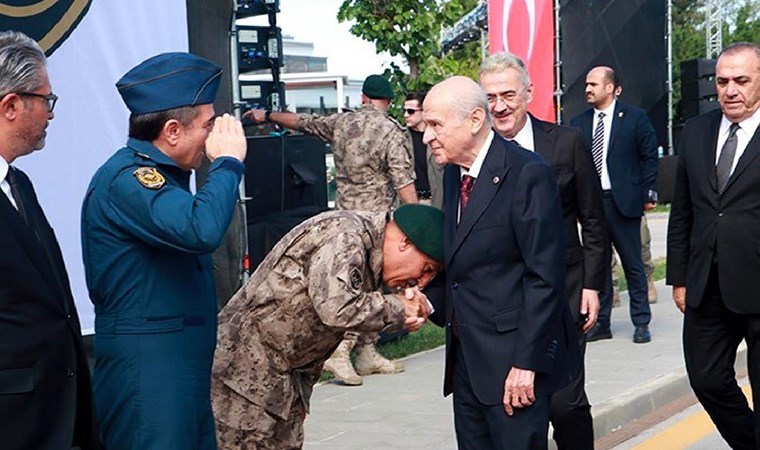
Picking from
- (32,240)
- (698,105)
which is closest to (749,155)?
(32,240)

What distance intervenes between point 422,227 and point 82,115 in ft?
10.8

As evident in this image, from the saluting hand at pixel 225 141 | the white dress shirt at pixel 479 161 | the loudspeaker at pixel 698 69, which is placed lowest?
the white dress shirt at pixel 479 161

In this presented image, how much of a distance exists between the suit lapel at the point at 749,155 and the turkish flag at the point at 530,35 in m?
9.28

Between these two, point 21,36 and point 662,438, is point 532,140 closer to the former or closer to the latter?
point 662,438

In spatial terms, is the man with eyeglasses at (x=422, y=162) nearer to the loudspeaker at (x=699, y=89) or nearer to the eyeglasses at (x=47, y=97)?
the eyeglasses at (x=47, y=97)

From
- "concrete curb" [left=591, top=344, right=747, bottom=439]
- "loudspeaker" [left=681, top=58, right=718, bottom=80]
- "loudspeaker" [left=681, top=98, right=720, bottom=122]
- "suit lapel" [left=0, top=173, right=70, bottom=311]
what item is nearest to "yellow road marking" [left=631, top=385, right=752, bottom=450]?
"concrete curb" [left=591, top=344, right=747, bottom=439]

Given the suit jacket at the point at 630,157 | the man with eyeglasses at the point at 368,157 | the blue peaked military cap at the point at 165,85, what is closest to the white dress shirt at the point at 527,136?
the blue peaked military cap at the point at 165,85

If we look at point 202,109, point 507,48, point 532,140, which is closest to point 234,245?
point 532,140

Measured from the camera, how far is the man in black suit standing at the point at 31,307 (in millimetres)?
3227

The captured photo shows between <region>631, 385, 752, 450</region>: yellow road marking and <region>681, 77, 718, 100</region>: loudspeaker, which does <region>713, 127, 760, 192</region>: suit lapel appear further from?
<region>681, 77, 718, 100</region>: loudspeaker

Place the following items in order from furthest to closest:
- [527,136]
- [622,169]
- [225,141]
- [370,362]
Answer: [622,169], [370,362], [527,136], [225,141]

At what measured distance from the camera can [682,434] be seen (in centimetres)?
746

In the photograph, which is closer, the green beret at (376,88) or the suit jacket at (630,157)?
the green beret at (376,88)

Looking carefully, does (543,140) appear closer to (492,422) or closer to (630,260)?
(492,422)
